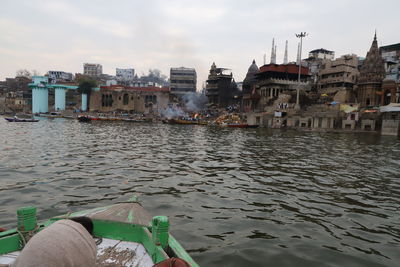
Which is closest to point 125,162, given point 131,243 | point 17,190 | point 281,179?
point 17,190

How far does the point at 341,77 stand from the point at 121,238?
61.0 m

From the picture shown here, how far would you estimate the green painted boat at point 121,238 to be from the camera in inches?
137

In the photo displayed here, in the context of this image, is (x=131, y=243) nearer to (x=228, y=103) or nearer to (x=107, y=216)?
(x=107, y=216)

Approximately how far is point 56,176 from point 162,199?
488 cm

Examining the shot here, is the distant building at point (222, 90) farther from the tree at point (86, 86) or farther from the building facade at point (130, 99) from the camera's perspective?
the tree at point (86, 86)

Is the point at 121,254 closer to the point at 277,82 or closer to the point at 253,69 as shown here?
the point at 277,82

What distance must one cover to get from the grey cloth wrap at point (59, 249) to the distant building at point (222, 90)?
74398mm

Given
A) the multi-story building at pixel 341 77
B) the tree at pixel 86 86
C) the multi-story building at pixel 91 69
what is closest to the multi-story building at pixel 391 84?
the multi-story building at pixel 341 77

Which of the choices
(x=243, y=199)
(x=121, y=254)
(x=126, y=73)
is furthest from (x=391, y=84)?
(x=126, y=73)

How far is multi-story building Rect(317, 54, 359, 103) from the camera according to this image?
175 ft

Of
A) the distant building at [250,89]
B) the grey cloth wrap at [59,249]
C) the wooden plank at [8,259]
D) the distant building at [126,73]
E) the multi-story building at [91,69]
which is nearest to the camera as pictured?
the grey cloth wrap at [59,249]

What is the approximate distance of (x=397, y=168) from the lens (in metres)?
13.3

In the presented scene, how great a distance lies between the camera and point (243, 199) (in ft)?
26.3

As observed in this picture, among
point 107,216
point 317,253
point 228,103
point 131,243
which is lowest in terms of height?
point 317,253
